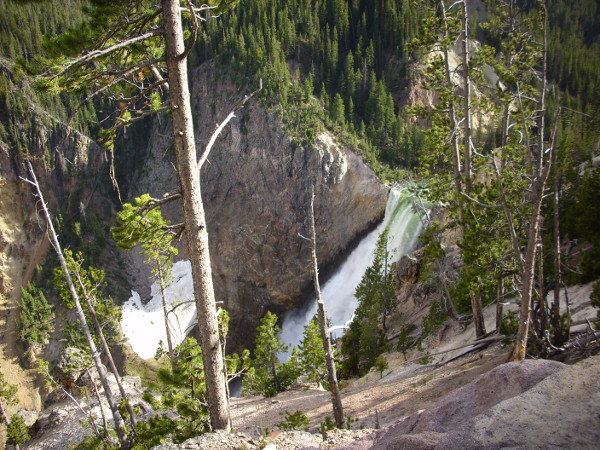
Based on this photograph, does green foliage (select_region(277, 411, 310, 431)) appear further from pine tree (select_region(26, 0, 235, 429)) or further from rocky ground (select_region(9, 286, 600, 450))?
pine tree (select_region(26, 0, 235, 429))

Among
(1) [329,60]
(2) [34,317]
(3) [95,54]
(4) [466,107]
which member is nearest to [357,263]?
(4) [466,107]

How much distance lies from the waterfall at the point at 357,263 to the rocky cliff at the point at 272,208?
55.1 inches

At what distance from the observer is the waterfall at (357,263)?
106ft

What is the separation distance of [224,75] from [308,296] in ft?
84.7

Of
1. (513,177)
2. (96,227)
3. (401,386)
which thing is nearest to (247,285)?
(96,227)

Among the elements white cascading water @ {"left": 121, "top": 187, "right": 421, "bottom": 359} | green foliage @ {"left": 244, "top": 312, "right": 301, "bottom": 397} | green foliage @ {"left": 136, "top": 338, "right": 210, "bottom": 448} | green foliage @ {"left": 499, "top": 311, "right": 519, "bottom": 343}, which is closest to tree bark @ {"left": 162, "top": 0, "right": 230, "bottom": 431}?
green foliage @ {"left": 136, "top": 338, "right": 210, "bottom": 448}

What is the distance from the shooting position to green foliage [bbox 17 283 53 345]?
1645 inches

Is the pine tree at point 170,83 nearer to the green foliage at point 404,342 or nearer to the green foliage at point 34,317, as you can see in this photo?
the green foliage at point 404,342

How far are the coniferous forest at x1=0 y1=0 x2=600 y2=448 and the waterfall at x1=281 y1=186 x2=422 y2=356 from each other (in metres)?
1.55

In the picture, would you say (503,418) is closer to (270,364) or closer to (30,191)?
(270,364)

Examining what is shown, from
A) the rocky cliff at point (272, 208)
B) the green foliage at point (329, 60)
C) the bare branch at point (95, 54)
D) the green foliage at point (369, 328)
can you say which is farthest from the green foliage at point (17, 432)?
the green foliage at point (329, 60)

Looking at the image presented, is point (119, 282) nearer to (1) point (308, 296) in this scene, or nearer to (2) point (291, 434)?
(1) point (308, 296)

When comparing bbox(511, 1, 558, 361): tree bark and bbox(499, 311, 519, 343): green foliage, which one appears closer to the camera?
bbox(511, 1, 558, 361): tree bark

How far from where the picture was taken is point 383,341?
68.7 feet
